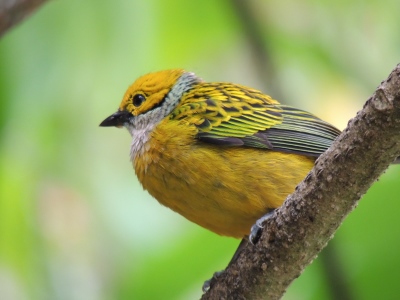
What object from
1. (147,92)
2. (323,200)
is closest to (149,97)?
(147,92)

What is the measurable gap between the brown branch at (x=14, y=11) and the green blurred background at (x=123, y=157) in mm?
311

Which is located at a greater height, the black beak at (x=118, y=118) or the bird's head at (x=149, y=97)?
the bird's head at (x=149, y=97)

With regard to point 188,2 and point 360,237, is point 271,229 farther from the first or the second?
point 188,2

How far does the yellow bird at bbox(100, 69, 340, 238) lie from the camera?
476 centimetres

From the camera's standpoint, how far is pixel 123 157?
775 centimetres

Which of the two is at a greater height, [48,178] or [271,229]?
[271,229]

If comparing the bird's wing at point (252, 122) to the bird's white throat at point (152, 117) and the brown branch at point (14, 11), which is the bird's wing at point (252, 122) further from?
the brown branch at point (14, 11)

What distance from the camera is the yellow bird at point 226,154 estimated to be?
15.6ft

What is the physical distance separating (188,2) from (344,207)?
3262 millimetres

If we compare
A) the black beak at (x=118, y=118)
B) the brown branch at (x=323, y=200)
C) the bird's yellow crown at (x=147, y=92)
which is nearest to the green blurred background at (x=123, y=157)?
the bird's yellow crown at (x=147, y=92)

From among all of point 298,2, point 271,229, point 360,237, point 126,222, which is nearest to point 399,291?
point 360,237

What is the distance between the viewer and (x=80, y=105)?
6633 millimetres

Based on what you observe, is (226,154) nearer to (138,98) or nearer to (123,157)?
(138,98)

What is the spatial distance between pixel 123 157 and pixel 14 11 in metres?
3.12
